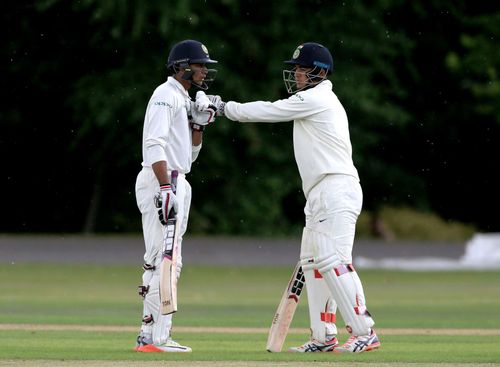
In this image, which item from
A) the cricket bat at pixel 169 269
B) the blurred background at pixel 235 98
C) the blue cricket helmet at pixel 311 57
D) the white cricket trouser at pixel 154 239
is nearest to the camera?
the cricket bat at pixel 169 269

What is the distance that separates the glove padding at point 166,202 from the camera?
29.0 feet

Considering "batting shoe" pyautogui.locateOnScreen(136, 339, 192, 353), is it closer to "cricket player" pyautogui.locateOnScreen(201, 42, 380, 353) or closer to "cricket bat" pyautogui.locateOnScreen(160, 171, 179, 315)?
"cricket bat" pyautogui.locateOnScreen(160, 171, 179, 315)

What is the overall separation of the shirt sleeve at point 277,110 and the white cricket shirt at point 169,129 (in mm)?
355

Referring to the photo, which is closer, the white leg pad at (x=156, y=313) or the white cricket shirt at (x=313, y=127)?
the white leg pad at (x=156, y=313)

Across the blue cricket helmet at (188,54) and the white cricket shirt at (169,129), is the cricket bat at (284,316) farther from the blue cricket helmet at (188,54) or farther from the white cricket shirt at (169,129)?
the blue cricket helmet at (188,54)

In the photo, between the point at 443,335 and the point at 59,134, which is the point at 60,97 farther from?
the point at 443,335

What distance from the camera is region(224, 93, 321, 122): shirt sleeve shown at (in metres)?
9.29

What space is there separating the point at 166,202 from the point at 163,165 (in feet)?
0.79

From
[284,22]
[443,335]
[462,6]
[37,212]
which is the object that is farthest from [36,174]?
[443,335]

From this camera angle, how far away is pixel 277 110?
30.6ft

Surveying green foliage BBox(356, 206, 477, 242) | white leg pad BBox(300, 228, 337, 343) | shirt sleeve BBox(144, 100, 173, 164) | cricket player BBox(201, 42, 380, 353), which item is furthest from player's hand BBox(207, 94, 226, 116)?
green foliage BBox(356, 206, 477, 242)

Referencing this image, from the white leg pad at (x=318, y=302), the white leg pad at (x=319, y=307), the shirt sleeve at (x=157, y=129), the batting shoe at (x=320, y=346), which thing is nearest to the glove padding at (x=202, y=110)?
the shirt sleeve at (x=157, y=129)

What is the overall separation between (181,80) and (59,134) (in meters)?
17.3

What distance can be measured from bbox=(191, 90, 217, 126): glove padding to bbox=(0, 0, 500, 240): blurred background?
1404 cm
